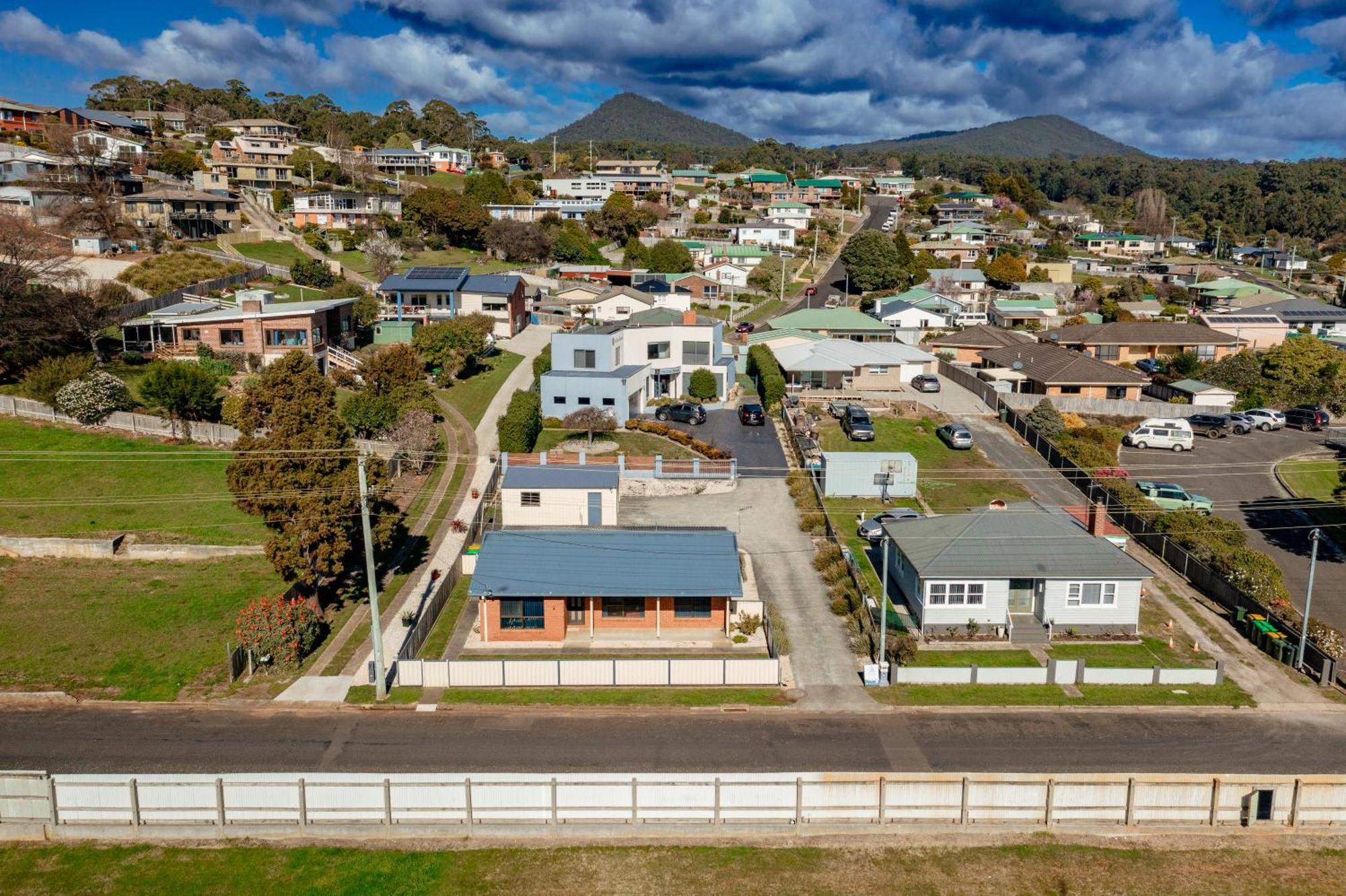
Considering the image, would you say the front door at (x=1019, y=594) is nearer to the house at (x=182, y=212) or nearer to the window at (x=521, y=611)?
the window at (x=521, y=611)

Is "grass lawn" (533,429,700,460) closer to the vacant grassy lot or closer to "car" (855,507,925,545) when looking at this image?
"car" (855,507,925,545)

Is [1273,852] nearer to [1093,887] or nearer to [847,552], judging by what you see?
[1093,887]

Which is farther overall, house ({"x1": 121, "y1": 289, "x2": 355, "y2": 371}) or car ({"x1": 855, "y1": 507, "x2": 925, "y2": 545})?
house ({"x1": 121, "y1": 289, "x2": 355, "y2": 371})

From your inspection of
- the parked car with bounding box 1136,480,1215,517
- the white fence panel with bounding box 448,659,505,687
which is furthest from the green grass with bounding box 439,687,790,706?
the parked car with bounding box 1136,480,1215,517

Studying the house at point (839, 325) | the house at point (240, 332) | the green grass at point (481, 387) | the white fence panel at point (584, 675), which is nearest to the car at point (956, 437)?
the house at point (839, 325)

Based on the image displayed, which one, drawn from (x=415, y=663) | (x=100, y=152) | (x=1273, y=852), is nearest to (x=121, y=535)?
(x=415, y=663)
